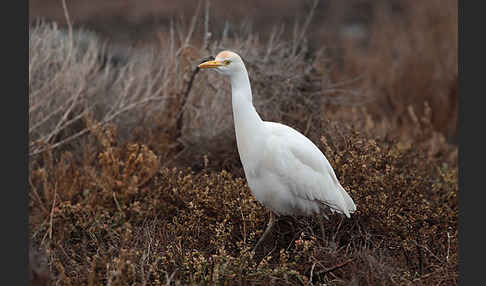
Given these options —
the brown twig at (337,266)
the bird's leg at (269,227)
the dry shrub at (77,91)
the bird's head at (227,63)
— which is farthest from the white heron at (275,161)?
the dry shrub at (77,91)

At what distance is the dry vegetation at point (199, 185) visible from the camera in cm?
276

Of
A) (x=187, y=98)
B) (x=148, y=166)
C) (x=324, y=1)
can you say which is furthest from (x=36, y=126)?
(x=324, y=1)

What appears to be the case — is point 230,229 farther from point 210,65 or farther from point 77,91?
point 77,91

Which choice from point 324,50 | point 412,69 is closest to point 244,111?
point 324,50

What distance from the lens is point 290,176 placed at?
2.85m

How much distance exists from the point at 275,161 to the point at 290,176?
13 cm

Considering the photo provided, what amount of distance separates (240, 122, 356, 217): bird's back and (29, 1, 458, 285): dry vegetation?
0.25 m

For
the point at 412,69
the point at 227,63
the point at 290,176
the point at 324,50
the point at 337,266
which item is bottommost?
the point at 337,266

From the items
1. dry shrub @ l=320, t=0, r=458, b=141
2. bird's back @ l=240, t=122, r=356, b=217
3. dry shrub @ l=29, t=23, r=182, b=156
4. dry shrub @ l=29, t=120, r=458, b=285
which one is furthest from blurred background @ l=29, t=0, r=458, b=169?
bird's back @ l=240, t=122, r=356, b=217

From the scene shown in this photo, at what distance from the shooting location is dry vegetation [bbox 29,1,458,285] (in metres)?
2.76

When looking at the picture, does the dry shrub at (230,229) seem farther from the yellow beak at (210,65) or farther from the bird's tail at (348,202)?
the yellow beak at (210,65)

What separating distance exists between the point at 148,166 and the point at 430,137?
3533 mm

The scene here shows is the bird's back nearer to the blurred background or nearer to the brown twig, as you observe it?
the brown twig

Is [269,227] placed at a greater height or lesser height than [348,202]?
lesser
